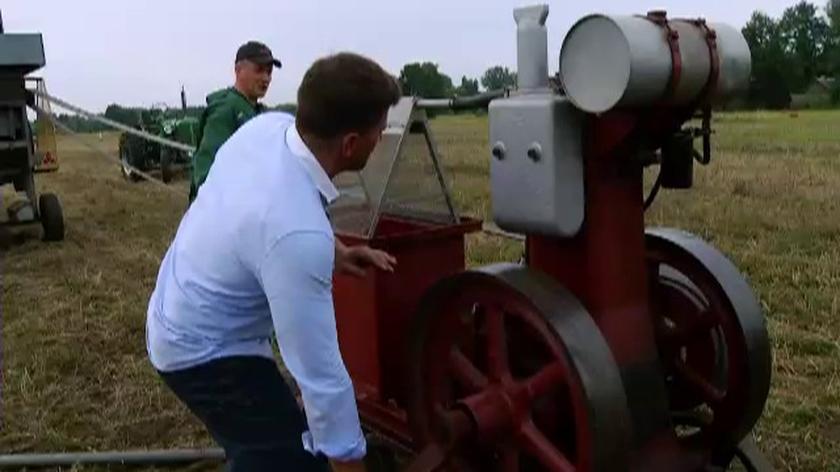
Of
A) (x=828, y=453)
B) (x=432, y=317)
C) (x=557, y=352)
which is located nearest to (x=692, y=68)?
(x=557, y=352)

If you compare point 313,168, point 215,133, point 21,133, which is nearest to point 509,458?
point 313,168

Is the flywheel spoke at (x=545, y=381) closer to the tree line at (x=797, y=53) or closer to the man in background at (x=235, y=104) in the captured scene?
the man in background at (x=235, y=104)

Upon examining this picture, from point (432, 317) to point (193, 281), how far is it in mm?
798

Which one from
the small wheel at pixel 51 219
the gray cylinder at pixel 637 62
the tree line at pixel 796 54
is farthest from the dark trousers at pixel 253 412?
the tree line at pixel 796 54

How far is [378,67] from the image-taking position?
85.9 inches

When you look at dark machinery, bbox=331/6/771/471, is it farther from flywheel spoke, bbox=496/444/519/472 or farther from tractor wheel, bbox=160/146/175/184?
tractor wheel, bbox=160/146/175/184

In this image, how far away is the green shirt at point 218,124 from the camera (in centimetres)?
432

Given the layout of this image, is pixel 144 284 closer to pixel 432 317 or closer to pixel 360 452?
pixel 432 317

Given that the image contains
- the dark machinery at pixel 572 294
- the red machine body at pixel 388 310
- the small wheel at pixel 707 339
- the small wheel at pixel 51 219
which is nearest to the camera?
the dark machinery at pixel 572 294

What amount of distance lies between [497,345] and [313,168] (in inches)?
31.6

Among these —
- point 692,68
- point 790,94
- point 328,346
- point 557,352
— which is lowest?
point 790,94

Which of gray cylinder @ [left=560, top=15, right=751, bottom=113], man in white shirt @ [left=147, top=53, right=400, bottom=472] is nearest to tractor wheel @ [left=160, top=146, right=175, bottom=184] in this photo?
man in white shirt @ [left=147, top=53, right=400, bottom=472]

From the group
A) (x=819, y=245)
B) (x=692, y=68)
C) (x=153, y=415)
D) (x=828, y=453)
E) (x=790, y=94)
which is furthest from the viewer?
(x=790, y=94)

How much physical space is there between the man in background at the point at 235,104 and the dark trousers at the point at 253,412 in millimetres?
1963
